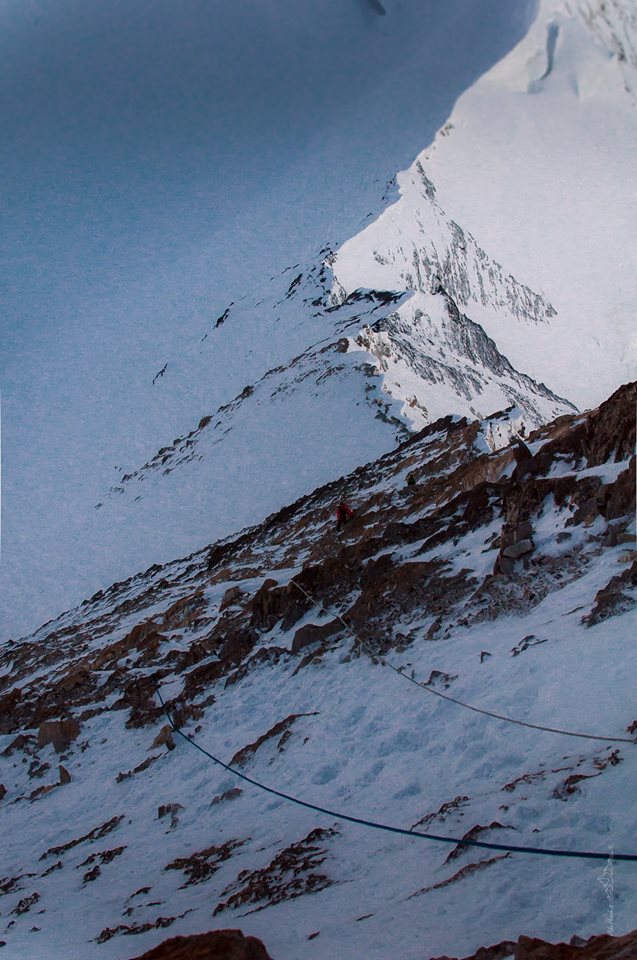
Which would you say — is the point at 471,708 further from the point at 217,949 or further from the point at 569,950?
the point at 569,950

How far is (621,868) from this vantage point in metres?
3.59

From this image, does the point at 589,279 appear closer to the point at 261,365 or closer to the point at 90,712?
the point at 90,712

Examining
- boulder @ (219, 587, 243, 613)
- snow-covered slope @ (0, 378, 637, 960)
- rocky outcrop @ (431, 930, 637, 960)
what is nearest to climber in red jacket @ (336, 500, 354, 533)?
snow-covered slope @ (0, 378, 637, 960)

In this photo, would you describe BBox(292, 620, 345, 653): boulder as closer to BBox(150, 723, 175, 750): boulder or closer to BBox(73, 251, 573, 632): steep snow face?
BBox(150, 723, 175, 750): boulder

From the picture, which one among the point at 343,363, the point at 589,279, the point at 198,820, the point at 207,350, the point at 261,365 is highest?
the point at 207,350

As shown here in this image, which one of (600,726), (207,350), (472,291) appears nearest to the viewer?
(600,726)

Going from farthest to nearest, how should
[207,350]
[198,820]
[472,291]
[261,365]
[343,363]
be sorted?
[207,350]
[472,291]
[261,365]
[343,363]
[198,820]

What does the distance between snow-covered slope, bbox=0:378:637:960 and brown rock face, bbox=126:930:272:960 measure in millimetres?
717

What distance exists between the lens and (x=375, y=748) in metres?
7.26

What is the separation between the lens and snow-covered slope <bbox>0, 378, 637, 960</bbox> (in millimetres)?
4301

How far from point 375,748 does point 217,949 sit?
4.10 m

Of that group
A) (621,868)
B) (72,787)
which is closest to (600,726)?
(621,868)

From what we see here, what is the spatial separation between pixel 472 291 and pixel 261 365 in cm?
1712

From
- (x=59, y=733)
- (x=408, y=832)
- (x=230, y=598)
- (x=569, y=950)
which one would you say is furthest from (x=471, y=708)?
(x=230, y=598)
